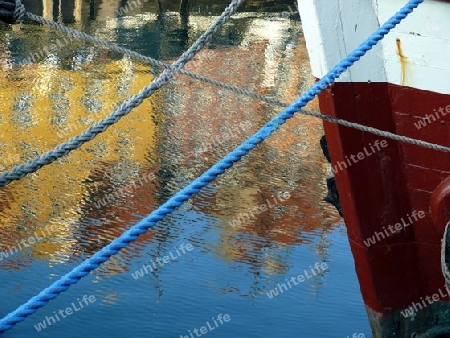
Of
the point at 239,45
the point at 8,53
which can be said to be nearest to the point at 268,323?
the point at 8,53

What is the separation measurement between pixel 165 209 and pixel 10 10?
86 cm

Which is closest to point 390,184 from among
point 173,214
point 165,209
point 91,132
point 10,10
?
point 165,209

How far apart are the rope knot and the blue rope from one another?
2.67 ft

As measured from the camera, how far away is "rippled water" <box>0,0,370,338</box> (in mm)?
5758

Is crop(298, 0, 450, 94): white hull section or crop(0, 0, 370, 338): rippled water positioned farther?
crop(0, 0, 370, 338): rippled water

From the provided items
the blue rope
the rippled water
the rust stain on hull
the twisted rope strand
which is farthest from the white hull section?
the rippled water

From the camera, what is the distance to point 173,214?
7488mm

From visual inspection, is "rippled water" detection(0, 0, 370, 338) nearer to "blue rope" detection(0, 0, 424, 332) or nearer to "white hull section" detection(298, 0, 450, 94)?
"white hull section" detection(298, 0, 450, 94)

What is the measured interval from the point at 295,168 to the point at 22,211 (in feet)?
10.2

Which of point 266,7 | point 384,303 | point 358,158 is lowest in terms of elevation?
point 266,7

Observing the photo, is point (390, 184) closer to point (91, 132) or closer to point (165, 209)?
point (165, 209)

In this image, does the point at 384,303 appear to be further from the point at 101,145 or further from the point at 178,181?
the point at 101,145

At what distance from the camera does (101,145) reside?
9.68 meters

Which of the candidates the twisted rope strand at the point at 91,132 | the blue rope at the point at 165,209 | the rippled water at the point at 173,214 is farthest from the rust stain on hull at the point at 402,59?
the rippled water at the point at 173,214
